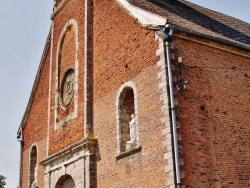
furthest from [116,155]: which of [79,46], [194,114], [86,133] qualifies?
[79,46]

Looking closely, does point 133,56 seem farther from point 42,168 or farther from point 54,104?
point 42,168

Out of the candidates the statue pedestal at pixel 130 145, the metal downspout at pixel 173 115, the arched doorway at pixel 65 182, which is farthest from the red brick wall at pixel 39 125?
the metal downspout at pixel 173 115

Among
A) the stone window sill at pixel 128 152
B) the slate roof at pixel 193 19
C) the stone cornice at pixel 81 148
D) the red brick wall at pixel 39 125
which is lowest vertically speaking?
the stone window sill at pixel 128 152

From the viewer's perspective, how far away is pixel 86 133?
14.0 metres

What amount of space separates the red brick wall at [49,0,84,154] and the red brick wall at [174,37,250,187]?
4.77 meters

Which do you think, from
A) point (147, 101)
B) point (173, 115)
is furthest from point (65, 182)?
point (173, 115)

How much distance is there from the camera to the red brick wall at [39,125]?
1781 centimetres

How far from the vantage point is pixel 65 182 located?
50.0 feet

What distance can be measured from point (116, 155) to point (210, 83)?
11.2 feet

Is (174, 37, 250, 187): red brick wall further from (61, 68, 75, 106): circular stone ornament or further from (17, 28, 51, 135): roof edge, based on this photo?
(17, 28, 51, 135): roof edge

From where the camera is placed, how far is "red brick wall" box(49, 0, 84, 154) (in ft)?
49.0

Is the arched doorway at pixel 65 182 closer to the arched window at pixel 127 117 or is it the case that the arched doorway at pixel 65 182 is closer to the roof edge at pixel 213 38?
the arched window at pixel 127 117

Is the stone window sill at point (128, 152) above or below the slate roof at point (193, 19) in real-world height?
below

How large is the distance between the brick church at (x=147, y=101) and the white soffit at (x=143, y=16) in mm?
37
